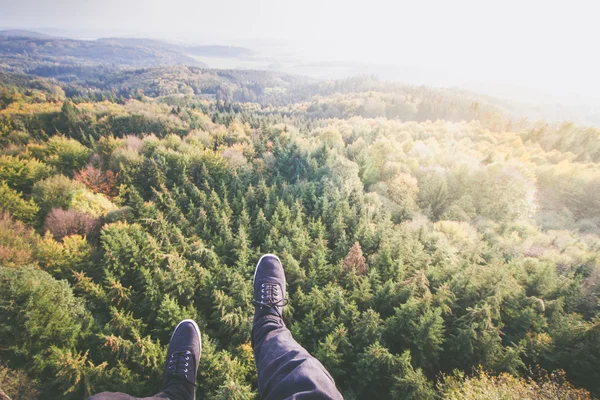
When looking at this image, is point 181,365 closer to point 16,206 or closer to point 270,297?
point 270,297

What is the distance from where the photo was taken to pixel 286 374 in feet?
14.0

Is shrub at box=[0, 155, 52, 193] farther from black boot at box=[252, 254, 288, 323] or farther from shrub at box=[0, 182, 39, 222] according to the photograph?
black boot at box=[252, 254, 288, 323]

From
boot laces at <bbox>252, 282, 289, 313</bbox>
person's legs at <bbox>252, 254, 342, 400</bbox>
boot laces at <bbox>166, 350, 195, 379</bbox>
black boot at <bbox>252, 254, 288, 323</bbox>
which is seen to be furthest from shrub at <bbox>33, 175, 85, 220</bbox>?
person's legs at <bbox>252, 254, 342, 400</bbox>

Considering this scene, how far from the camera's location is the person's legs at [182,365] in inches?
237

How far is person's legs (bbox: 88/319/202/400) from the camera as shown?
237 inches

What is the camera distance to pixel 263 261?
27.9 ft

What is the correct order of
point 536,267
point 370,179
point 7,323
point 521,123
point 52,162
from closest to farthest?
point 7,323 → point 536,267 → point 52,162 → point 370,179 → point 521,123

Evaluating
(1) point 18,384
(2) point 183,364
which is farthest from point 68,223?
(2) point 183,364

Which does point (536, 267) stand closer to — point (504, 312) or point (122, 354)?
point (504, 312)

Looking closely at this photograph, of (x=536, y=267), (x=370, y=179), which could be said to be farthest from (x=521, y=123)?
(x=536, y=267)

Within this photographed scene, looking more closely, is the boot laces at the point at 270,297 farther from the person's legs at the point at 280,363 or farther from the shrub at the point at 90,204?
the shrub at the point at 90,204

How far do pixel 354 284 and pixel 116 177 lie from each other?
942 inches

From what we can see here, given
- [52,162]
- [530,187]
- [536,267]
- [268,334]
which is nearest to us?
[268,334]

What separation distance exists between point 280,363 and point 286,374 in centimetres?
32
